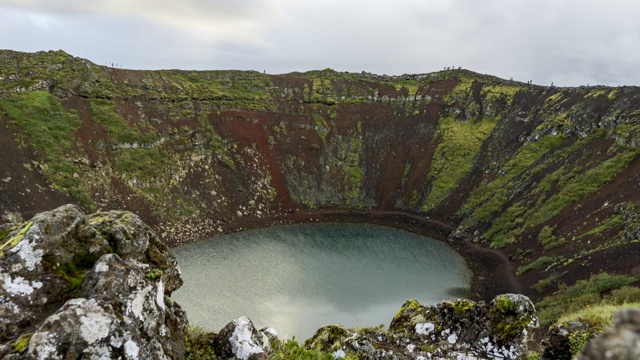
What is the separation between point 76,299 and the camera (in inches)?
252

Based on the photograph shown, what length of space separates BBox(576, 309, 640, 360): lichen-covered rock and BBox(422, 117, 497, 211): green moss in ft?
220

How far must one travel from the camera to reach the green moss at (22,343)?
5840 millimetres

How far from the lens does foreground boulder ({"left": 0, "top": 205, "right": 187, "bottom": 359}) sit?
19.5 feet

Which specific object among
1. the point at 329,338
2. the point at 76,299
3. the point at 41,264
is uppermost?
the point at 76,299

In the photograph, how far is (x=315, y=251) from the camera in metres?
50.7

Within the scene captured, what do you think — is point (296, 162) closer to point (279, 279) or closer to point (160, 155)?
point (160, 155)

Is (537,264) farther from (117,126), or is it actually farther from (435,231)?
(117,126)

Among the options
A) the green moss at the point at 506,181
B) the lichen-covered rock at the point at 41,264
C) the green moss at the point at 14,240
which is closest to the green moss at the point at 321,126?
the green moss at the point at 506,181

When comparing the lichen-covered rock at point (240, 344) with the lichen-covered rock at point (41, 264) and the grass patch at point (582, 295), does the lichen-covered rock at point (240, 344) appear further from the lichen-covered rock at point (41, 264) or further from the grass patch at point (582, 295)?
the grass patch at point (582, 295)

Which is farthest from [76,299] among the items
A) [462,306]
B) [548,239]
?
[548,239]

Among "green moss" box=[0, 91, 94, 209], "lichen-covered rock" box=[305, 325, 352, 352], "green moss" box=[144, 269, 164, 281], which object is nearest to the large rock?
"lichen-covered rock" box=[305, 325, 352, 352]

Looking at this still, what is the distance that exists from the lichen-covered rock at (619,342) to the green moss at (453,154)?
220 feet

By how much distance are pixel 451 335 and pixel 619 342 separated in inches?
427

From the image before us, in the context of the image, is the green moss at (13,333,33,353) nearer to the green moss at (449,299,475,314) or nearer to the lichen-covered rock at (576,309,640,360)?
the lichen-covered rock at (576,309,640,360)
